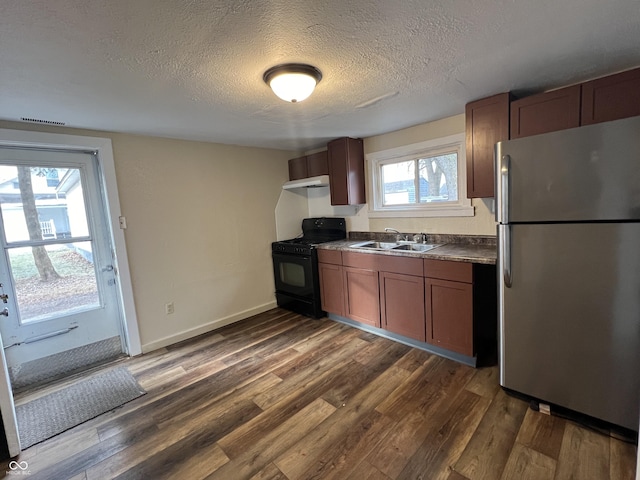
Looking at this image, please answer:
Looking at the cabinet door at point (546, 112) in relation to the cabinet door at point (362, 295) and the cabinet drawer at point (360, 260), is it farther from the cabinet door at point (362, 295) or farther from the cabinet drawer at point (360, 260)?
the cabinet door at point (362, 295)

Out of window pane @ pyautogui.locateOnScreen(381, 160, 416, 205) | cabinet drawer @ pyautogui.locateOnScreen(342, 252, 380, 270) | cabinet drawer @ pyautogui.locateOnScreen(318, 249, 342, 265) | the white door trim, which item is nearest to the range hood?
window pane @ pyautogui.locateOnScreen(381, 160, 416, 205)

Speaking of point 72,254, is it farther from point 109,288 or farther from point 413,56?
point 413,56

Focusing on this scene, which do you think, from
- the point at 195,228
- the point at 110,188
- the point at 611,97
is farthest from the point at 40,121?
the point at 611,97

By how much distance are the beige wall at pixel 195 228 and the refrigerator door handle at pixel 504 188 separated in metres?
2.75

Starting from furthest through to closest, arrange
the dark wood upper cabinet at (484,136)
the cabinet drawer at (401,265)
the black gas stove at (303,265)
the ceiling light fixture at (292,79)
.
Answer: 1. the black gas stove at (303,265)
2. the cabinet drawer at (401,265)
3. the dark wood upper cabinet at (484,136)
4. the ceiling light fixture at (292,79)

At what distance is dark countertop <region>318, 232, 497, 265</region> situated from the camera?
228 cm

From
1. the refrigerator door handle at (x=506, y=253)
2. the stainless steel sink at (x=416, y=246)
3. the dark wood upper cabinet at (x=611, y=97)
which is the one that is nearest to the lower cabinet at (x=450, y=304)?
the refrigerator door handle at (x=506, y=253)

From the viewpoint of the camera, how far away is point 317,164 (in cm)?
374

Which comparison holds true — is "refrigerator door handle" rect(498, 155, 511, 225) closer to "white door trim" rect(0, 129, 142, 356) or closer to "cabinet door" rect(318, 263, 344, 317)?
"cabinet door" rect(318, 263, 344, 317)

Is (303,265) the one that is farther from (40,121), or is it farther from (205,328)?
(40,121)

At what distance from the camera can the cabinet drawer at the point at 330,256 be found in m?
3.27

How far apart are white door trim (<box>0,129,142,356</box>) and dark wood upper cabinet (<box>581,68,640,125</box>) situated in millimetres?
3715

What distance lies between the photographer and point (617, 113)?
5.94ft

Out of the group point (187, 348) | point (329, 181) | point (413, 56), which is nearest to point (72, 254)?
point (187, 348)
